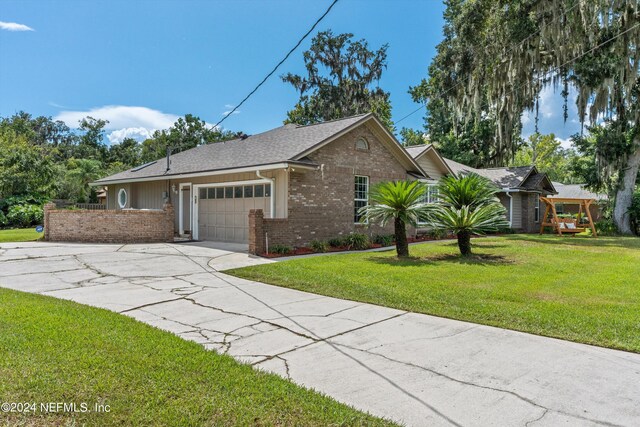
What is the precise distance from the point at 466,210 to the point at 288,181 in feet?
17.1

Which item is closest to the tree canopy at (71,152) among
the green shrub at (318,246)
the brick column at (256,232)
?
the brick column at (256,232)

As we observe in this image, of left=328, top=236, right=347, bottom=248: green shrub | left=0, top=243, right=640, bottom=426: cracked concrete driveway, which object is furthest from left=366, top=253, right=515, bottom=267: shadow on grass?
left=0, top=243, right=640, bottom=426: cracked concrete driveway

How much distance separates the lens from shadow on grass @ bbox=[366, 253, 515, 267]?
9.82 meters

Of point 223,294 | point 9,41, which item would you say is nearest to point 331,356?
point 223,294

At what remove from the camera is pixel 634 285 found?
721cm

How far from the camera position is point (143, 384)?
3105mm

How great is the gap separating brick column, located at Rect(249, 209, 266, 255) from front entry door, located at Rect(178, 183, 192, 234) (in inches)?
246

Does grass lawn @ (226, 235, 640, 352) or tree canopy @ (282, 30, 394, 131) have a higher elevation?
tree canopy @ (282, 30, 394, 131)

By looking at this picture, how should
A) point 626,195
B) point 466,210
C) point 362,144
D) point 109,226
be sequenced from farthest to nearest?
point 626,195 < point 362,144 < point 109,226 < point 466,210

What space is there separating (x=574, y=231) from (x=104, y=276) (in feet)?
65.8

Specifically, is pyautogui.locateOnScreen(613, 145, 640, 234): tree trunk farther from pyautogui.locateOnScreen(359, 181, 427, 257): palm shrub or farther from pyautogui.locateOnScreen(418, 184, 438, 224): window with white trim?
pyautogui.locateOnScreen(359, 181, 427, 257): palm shrub

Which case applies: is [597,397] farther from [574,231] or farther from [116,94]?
[116,94]

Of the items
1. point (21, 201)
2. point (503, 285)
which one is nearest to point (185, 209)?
point (21, 201)

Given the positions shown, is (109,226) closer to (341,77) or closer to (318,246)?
(318,246)
